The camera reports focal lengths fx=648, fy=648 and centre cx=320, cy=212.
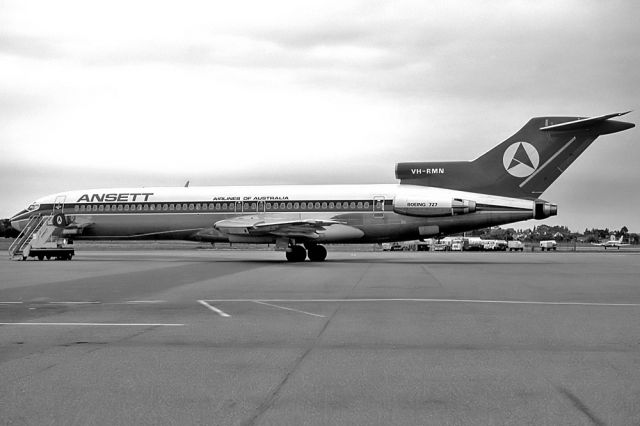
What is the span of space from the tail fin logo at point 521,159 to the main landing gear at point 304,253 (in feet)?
32.0

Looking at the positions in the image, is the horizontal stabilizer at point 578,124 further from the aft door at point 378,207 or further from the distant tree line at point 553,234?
the distant tree line at point 553,234

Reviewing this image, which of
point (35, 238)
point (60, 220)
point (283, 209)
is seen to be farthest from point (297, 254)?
point (35, 238)

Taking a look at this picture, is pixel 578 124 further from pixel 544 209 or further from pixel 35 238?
pixel 35 238

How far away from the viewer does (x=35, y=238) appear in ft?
113

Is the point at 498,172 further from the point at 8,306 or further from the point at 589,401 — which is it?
the point at 589,401

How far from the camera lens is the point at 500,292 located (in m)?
15.7

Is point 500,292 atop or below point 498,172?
below

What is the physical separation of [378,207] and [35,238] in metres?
18.4

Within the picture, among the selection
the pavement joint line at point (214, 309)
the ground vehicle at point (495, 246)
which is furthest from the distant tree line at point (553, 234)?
the pavement joint line at point (214, 309)

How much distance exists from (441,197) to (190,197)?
12630 millimetres

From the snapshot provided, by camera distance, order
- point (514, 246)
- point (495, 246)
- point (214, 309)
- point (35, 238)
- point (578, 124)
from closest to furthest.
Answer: point (214, 309), point (578, 124), point (35, 238), point (495, 246), point (514, 246)

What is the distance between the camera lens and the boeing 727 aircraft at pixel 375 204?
2855cm

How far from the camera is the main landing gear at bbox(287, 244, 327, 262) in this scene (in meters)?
31.4

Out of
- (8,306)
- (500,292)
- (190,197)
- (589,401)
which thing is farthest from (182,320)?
(190,197)
